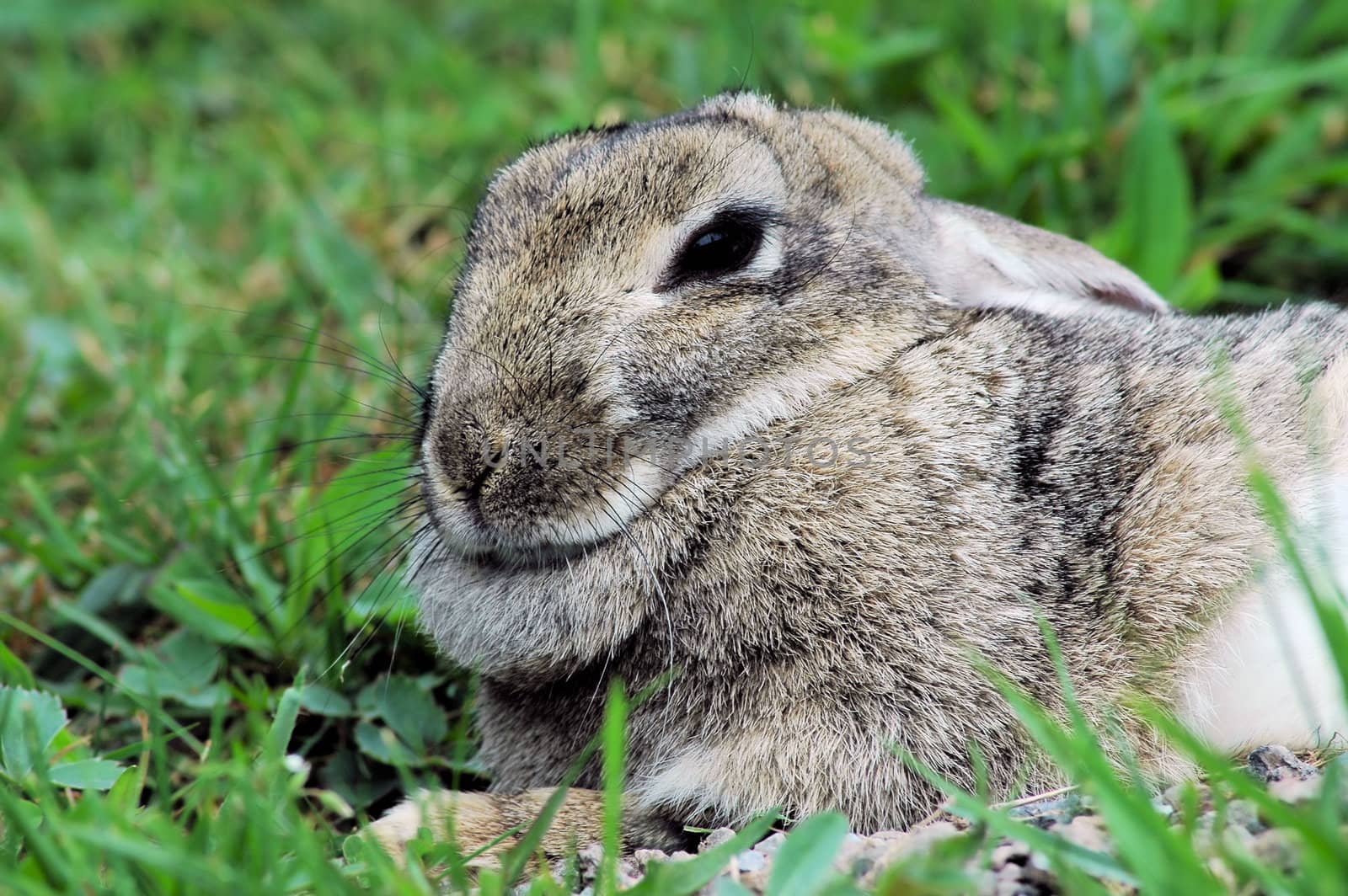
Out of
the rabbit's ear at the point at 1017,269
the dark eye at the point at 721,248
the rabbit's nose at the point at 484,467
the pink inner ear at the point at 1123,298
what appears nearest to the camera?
the rabbit's nose at the point at 484,467

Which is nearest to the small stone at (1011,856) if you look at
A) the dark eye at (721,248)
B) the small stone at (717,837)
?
the small stone at (717,837)

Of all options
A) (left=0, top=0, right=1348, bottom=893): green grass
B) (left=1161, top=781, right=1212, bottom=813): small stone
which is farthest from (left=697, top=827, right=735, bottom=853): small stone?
(left=1161, top=781, right=1212, bottom=813): small stone

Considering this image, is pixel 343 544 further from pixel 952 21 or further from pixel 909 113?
pixel 952 21

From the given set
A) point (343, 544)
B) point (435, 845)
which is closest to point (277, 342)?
point (343, 544)

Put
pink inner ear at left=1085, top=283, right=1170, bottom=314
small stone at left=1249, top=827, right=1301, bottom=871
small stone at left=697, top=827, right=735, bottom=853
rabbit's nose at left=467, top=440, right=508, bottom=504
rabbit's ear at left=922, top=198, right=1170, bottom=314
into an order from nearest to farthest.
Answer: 1. small stone at left=1249, top=827, right=1301, bottom=871
2. small stone at left=697, top=827, right=735, bottom=853
3. rabbit's nose at left=467, top=440, right=508, bottom=504
4. rabbit's ear at left=922, top=198, right=1170, bottom=314
5. pink inner ear at left=1085, top=283, right=1170, bottom=314

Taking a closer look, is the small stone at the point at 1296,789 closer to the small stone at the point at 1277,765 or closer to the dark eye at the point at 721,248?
the small stone at the point at 1277,765

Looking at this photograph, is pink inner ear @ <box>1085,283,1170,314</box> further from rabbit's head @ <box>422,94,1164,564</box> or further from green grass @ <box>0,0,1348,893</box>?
green grass @ <box>0,0,1348,893</box>
